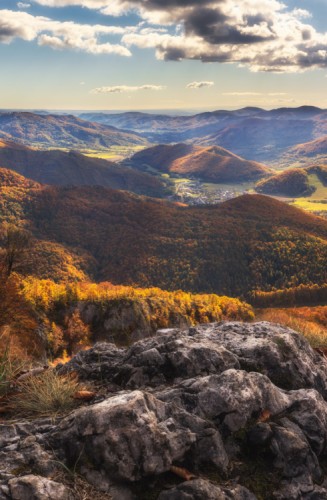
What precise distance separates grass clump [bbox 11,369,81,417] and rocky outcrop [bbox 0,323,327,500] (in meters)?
0.50

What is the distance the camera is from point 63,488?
21.1 ft

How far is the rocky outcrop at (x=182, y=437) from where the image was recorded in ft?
23.0

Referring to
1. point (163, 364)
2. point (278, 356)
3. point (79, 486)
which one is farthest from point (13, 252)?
point (79, 486)

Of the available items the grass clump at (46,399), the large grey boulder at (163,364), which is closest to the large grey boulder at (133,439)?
the grass clump at (46,399)

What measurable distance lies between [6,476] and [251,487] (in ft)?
15.1

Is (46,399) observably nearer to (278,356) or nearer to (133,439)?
(133,439)

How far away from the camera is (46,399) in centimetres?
883

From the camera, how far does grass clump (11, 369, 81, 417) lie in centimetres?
876

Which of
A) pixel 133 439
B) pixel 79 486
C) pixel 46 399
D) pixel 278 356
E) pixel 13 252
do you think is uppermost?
pixel 133 439

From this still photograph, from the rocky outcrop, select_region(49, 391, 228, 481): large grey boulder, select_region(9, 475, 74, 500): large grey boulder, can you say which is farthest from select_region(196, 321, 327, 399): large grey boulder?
select_region(9, 475, 74, 500): large grey boulder

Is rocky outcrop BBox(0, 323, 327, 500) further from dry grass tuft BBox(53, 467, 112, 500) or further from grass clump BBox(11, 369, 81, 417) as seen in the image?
grass clump BBox(11, 369, 81, 417)

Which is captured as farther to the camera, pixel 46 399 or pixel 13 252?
pixel 13 252

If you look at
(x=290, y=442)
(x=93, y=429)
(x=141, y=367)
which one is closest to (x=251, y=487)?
(x=290, y=442)

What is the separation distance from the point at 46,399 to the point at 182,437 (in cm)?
325
